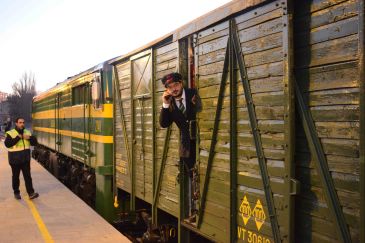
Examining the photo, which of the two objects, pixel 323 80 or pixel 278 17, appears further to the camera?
pixel 278 17

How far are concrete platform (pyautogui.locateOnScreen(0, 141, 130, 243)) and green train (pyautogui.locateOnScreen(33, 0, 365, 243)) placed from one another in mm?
979

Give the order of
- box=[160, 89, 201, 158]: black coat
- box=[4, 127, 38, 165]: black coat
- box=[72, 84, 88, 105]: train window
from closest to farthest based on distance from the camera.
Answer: box=[160, 89, 201, 158]: black coat → box=[4, 127, 38, 165]: black coat → box=[72, 84, 88, 105]: train window

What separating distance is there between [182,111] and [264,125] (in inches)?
59.2

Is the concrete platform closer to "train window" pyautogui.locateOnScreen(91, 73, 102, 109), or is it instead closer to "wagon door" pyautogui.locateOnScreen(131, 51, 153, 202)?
"wagon door" pyautogui.locateOnScreen(131, 51, 153, 202)

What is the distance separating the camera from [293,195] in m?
3.22

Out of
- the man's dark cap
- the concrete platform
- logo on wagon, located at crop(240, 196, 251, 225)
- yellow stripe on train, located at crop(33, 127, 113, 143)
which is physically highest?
the man's dark cap

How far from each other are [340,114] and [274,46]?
88 cm

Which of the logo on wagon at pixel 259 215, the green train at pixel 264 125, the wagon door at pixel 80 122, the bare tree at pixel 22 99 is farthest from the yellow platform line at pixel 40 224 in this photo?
the bare tree at pixel 22 99

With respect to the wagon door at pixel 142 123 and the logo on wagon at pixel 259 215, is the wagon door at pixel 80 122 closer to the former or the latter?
the wagon door at pixel 142 123

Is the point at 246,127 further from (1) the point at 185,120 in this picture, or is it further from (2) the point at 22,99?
(2) the point at 22,99

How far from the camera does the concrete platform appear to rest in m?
6.50

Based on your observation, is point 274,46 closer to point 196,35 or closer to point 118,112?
point 196,35

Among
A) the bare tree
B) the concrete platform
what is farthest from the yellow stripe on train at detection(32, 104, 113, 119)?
the bare tree

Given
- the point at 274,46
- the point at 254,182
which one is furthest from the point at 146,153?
the point at 274,46
